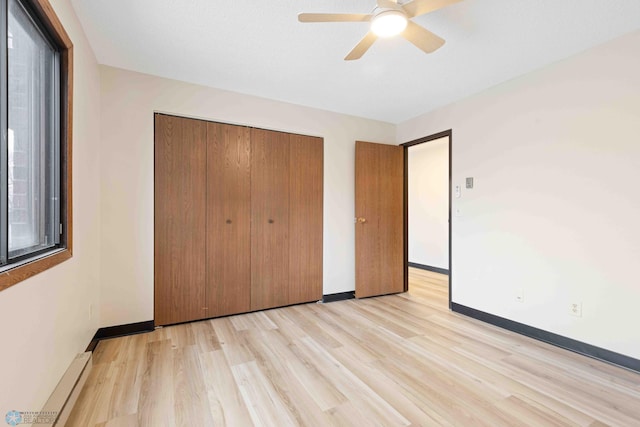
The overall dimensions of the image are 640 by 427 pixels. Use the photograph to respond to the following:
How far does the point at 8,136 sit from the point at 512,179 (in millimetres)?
3590

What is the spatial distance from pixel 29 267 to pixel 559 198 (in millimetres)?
3588

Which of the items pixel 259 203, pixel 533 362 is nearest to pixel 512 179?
pixel 533 362

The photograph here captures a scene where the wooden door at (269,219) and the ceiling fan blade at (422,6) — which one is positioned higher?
the ceiling fan blade at (422,6)

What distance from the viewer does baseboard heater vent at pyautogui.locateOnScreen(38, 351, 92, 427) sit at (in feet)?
4.42

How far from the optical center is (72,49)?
1.77m

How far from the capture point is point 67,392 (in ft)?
4.94

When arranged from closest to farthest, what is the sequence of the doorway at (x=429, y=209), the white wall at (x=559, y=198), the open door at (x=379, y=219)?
the white wall at (x=559, y=198)
the open door at (x=379, y=219)
the doorway at (x=429, y=209)

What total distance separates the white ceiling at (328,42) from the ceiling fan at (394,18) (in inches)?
9.2

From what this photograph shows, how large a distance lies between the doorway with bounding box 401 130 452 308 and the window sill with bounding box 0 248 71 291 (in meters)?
4.73

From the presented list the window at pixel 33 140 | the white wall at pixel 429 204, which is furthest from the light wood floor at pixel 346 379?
the white wall at pixel 429 204

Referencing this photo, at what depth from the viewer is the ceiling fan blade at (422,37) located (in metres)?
1.67

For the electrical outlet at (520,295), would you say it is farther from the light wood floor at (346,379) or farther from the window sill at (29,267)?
the window sill at (29,267)

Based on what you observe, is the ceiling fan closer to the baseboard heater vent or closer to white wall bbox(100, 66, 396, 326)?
white wall bbox(100, 66, 396, 326)

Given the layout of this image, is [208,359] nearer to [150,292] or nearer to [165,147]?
[150,292]
